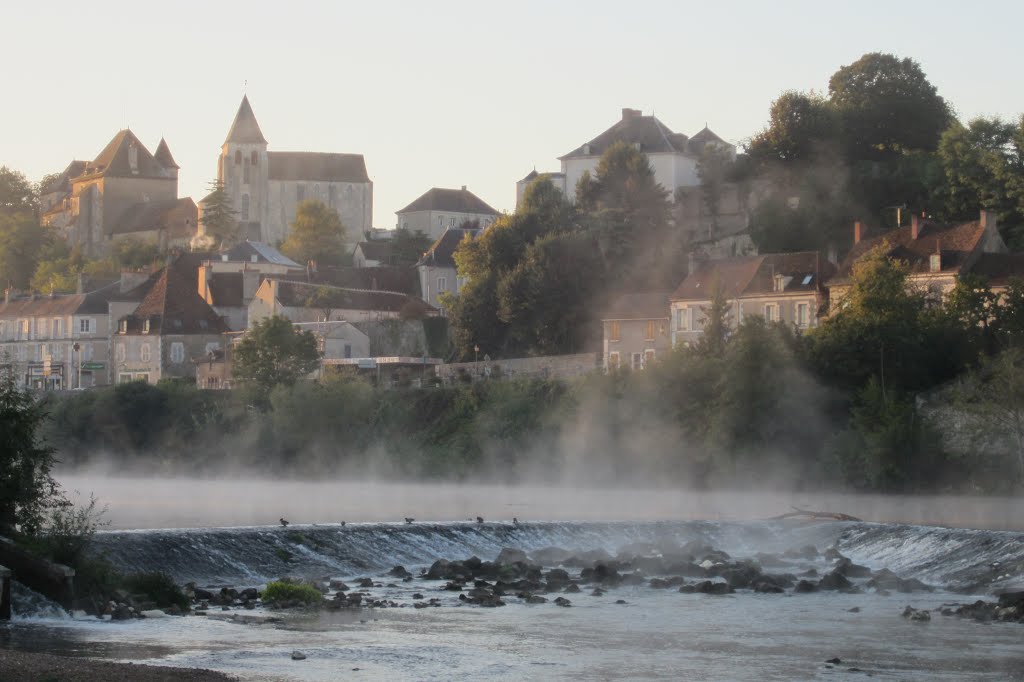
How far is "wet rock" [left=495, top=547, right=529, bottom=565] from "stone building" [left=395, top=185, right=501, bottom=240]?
10253 cm

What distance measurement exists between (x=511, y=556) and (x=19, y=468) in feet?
40.8

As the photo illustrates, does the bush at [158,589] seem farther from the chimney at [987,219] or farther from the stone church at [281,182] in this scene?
the stone church at [281,182]

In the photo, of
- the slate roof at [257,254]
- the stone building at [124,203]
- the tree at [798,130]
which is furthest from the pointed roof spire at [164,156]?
the tree at [798,130]

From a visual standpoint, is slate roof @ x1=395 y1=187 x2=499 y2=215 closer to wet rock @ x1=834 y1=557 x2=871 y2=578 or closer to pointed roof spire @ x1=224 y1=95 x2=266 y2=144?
pointed roof spire @ x1=224 y1=95 x2=266 y2=144

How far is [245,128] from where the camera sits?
142625 millimetres

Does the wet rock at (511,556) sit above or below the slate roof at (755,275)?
below

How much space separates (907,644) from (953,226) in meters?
45.3

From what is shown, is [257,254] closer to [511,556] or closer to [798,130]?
[798,130]

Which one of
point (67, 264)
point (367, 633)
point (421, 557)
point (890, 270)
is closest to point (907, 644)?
point (367, 633)

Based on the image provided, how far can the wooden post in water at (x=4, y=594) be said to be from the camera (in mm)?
22953

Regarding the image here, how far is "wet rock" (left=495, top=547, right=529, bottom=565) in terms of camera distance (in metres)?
33.9

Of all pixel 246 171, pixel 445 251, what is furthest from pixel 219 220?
pixel 445 251

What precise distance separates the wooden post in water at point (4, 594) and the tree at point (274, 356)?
52.1m

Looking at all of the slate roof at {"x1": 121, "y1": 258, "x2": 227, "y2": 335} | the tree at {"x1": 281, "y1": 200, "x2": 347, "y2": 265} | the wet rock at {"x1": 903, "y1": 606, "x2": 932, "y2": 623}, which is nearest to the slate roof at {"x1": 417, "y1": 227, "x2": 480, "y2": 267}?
the slate roof at {"x1": 121, "y1": 258, "x2": 227, "y2": 335}
